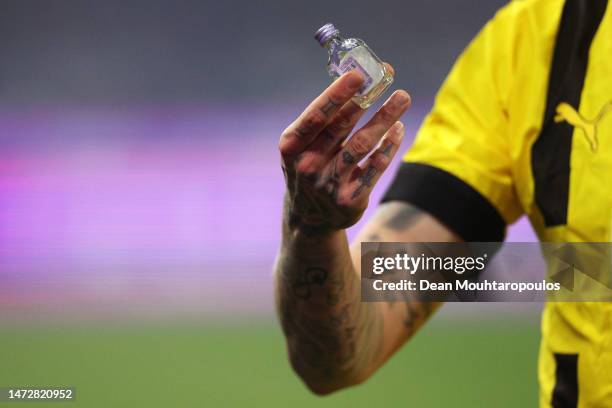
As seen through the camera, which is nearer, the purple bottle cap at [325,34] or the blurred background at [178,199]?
the purple bottle cap at [325,34]

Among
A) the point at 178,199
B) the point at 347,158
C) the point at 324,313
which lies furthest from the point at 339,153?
the point at 178,199

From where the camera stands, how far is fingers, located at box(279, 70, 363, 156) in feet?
1.89

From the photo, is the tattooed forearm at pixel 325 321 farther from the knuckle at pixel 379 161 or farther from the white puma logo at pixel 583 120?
the white puma logo at pixel 583 120

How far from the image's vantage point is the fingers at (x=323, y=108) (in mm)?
577

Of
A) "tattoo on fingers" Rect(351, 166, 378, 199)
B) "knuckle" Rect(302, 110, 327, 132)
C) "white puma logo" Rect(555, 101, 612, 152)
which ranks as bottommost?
"tattoo on fingers" Rect(351, 166, 378, 199)

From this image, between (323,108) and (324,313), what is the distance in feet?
0.90

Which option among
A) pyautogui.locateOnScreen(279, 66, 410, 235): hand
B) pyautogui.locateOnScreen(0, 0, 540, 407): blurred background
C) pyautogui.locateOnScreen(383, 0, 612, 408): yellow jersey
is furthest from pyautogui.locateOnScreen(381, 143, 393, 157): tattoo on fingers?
pyautogui.locateOnScreen(0, 0, 540, 407): blurred background

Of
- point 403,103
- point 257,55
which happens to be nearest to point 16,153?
point 257,55

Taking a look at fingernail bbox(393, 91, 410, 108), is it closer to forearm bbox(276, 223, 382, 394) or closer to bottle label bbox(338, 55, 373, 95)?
bottle label bbox(338, 55, 373, 95)

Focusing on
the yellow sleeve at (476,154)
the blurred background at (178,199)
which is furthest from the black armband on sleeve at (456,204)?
the blurred background at (178,199)

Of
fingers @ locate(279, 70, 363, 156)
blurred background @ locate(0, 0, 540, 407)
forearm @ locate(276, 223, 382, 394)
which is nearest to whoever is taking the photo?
fingers @ locate(279, 70, 363, 156)

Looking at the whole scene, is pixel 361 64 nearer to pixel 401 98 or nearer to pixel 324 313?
pixel 401 98

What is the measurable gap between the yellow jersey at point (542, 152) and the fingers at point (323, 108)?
1.00ft

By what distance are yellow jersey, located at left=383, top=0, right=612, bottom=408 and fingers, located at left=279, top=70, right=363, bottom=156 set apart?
304 millimetres
